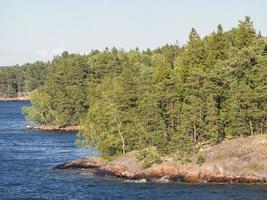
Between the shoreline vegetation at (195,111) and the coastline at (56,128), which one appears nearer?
the shoreline vegetation at (195,111)

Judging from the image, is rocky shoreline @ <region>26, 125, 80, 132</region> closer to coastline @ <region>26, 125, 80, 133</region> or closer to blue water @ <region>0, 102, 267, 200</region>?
coastline @ <region>26, 125, 80, 133</region>

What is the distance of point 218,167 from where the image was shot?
303ft

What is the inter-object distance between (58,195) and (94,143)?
27.9m

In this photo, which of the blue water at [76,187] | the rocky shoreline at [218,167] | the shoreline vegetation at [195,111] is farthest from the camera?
the shoreline vegetation at [195,111]

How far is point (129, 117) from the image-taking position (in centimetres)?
10800

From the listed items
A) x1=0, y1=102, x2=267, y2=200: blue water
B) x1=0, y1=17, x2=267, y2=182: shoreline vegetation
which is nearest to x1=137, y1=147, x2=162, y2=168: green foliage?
x1=0, y1=17, x2=267, y2=182: shoreline vegetation

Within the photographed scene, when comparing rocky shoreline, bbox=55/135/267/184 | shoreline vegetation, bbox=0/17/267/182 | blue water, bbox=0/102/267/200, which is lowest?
blue water, bbox=0/102/267/200

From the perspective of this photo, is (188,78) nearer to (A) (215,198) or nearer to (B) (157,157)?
(B) (157,157)

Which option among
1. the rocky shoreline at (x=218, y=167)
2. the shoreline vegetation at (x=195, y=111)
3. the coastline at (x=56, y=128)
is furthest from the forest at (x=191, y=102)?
the coastline at (x=56, y=128)

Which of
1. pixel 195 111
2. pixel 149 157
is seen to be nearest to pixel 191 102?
pixel 195 111

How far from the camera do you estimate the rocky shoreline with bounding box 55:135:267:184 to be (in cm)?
9069

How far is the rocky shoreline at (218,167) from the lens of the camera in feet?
298

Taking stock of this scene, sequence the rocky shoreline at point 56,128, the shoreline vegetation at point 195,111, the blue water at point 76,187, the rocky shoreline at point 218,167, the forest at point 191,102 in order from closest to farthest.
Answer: the blue water at point 76,187
the rocky shoreline at point 218,167
the shoreline vegetation at point 195,111
the forest at point 191,102
the rocky shoreline at point 56,128

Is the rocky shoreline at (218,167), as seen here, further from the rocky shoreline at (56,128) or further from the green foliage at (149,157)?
the rocky shoreline at (56,128)
